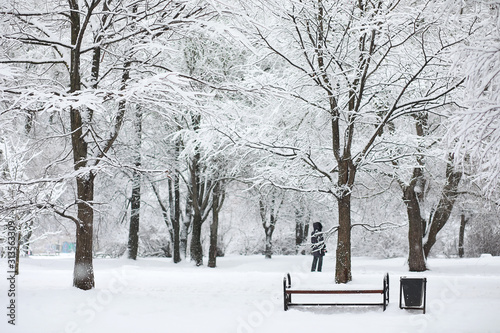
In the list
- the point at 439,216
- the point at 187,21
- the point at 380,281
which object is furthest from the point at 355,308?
the point at 439,216

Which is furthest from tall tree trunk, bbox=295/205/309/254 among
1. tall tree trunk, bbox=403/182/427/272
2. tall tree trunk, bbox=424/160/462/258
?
tall tree trunk, bbox=403/182/427/272

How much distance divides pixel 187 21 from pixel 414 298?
626cm

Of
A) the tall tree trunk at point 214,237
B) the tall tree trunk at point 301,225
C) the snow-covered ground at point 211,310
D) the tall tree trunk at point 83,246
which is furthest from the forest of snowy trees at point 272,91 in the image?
the tall tree trunk at point 301,225

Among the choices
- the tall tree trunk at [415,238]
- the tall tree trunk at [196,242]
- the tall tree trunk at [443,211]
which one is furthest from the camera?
the tall tree trunk at [196,242]

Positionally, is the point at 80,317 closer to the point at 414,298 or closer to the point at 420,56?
the point at 414,298

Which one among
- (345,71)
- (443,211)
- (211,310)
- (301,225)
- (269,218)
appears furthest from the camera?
(301,225)

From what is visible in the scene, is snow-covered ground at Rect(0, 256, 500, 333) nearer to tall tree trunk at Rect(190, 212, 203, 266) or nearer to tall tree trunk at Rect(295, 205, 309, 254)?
tall tree trunk at Rect(190, 212, 203, 266)

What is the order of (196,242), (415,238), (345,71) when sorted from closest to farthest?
(345,71) → (415,238) → (196,242)

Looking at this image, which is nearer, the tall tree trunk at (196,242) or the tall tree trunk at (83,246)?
the tall tree trunk at (83,246)

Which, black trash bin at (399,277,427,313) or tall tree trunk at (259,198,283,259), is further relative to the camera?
tall tree trunk at (259,198,283,259)

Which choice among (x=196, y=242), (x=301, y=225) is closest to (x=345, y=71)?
(x=196, y=242)

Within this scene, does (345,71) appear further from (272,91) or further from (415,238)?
(415,238)

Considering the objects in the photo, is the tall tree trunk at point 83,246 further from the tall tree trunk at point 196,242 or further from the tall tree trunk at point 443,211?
the tall tree trunk at point 443,211

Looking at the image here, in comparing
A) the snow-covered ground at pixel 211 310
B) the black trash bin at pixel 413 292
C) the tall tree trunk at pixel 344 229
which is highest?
the tall tree trunk at pixel 344 229
